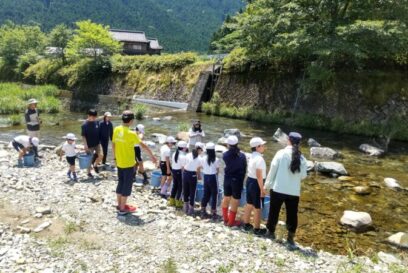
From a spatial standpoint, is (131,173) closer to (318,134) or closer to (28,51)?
(318,134)

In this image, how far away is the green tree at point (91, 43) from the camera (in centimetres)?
3894

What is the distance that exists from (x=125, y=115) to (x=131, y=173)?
4.09 feet

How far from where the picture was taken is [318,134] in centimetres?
2027

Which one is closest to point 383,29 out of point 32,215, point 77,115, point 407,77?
point 407,77

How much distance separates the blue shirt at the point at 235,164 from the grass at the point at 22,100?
816 inches

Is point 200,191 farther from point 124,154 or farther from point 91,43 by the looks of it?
point 91,43

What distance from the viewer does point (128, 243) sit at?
653cm

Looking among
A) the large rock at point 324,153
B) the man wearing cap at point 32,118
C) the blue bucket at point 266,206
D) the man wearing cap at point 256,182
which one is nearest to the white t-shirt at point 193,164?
the man wearing cap at point 256,182

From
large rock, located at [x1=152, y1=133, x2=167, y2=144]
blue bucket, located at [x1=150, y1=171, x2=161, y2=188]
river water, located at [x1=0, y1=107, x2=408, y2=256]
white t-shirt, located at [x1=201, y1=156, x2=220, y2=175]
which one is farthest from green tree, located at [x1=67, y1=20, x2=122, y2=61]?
white t-shirt, located at [x1=201, y1=156, x2=220, y2=175]

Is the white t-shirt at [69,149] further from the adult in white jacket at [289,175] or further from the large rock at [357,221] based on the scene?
the large rock at [357,221]

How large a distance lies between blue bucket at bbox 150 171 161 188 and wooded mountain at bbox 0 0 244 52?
9668 cm

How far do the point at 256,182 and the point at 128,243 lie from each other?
2652 mm

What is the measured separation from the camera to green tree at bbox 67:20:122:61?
3894 cm

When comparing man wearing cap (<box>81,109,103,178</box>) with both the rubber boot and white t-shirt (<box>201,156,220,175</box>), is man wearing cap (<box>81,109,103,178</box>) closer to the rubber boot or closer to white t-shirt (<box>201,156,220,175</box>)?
the rubber boot
